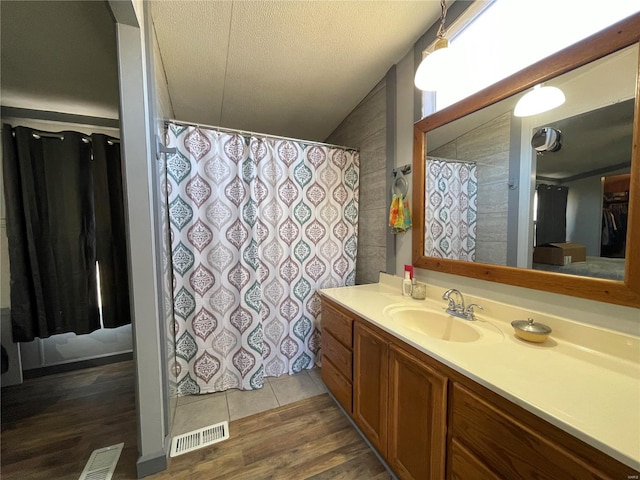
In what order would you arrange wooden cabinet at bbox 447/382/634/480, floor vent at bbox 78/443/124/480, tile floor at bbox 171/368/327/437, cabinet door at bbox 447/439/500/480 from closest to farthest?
wooden cabinet at bbox 447/382/634/480
cabinet door at bbox 447/439/500/480
floor vent at bbox 78/443/124/480
tile floor at bbox 171/368/327/437

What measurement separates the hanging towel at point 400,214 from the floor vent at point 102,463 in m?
2.17

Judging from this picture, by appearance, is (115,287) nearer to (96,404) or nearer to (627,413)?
(96,404)

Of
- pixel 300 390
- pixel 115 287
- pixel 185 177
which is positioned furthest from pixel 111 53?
pixel 300 390

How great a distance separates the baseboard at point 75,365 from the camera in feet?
6.47

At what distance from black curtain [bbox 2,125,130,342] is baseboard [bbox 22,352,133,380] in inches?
16.6

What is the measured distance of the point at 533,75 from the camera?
99cm

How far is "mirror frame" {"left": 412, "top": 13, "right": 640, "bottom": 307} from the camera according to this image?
752 mm

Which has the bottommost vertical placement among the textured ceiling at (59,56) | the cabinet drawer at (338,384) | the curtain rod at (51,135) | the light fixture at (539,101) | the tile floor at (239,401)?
the tile floor at (239,401)

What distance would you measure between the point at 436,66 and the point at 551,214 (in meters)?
0.86

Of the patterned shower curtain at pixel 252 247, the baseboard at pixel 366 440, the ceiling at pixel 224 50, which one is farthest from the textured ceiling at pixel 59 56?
the baseboard at pixel 366 440

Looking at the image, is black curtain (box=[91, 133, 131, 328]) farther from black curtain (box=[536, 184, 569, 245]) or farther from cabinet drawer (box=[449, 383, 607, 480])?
black curtain (box=[536, 184, 569, 245])

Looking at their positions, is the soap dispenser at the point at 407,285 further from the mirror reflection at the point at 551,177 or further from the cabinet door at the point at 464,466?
the cabinet door at the point at 464,466

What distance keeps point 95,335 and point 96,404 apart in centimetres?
70

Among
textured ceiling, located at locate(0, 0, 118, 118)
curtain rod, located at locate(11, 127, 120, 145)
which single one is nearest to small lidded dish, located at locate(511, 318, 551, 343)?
textured ceiling, located at locate(0, 0, 118, 118)
